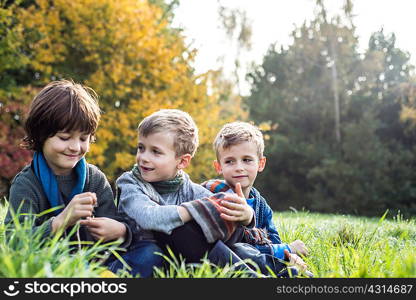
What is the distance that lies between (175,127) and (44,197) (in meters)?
0.85

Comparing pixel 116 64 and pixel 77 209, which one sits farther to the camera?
pixel 116 64

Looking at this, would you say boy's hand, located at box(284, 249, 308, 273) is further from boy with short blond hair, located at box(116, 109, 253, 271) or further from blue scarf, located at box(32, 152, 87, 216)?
blue scarf, located at box(32, 152, 87, 216)

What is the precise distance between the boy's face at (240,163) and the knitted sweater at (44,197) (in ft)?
2.69

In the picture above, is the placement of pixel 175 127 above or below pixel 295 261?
above

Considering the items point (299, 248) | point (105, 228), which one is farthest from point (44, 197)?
point (299, 248)

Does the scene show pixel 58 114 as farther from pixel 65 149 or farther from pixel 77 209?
pixel 77 209

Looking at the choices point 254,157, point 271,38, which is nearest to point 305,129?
point 271,38

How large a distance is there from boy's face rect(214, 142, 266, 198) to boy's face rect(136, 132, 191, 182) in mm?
547

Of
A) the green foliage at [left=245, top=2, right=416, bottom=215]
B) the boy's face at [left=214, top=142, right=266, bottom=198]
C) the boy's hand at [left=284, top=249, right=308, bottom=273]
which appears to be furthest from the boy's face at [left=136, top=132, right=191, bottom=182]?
the green foliage at [left=245, top=2, right=416, bottom=215]

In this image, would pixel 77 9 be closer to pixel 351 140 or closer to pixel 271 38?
pixel 351 140

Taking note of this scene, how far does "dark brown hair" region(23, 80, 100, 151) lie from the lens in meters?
2.57

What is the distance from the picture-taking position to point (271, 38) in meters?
22.2

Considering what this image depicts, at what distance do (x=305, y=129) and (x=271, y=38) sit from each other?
528 cm

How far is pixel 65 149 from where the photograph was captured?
2568mm
